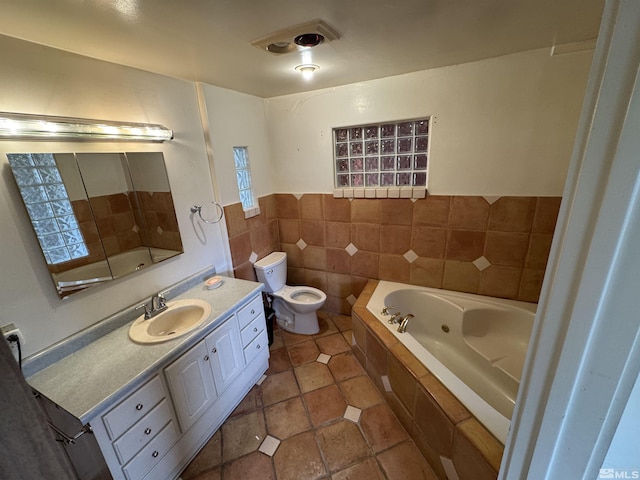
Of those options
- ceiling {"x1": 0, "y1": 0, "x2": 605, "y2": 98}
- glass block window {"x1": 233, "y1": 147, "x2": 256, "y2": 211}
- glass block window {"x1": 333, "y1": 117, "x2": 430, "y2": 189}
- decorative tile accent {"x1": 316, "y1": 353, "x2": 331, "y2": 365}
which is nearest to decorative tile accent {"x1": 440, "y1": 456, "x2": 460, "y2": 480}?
decorative tile accent {"x1": 316, "y1": 353, "x2": 331, "y2": 365}

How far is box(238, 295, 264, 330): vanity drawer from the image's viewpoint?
70.9 inches

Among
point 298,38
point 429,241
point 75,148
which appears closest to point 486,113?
point 429,241

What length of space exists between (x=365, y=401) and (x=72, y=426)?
1.61 m

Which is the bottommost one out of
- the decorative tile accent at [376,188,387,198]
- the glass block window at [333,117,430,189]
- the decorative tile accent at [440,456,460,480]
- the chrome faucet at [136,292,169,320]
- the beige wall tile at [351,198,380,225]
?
the decorative tile accent at [440,456,460,480]

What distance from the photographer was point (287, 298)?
248 cm

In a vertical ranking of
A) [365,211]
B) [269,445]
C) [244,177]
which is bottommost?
[269,445]

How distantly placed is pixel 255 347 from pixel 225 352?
1.11 ft

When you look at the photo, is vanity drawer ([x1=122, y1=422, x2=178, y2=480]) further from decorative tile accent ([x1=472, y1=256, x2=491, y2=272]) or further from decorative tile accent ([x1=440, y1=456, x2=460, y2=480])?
decorative tile accent ([x1=472, y1=256, x2=491, y2=272])

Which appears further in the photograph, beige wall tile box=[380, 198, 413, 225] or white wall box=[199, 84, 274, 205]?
beige wall tile box=[380, 198, 413, 225]

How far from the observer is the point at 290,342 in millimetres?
2477

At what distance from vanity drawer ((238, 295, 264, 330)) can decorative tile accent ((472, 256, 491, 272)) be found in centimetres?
175

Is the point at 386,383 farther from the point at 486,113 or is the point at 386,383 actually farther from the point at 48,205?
the point at 48,205

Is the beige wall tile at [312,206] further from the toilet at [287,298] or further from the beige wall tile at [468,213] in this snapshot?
the beige wall tile at [468,213]

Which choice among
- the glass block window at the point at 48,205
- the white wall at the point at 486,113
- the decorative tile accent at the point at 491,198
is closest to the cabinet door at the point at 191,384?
the glass block window at the point at 48,205
